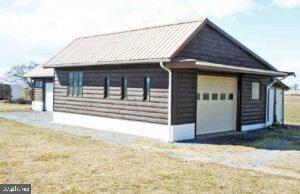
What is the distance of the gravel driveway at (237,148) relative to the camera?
1073 centimetres

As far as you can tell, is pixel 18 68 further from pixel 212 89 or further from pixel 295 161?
pixel 295 161

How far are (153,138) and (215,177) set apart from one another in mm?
6644

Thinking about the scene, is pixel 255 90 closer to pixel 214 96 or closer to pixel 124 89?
pixel 214 96

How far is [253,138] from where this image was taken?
16375 millimetres

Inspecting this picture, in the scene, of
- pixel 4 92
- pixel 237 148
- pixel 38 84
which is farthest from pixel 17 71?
Result: pixel 237 148

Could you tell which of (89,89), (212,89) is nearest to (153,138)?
(212,89)

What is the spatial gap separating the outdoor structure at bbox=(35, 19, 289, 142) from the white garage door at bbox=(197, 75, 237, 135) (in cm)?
4

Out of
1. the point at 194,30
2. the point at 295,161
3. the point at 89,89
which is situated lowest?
the point at 295,161

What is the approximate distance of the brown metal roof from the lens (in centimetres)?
1522

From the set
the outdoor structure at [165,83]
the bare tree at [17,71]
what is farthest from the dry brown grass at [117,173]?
the bare tree at [17,71]

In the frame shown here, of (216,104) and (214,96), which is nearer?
(214,96)

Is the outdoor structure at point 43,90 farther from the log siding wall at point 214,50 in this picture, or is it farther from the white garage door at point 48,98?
the log siding wall at point 214,50

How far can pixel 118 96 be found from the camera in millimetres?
17125

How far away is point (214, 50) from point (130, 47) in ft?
12.8
